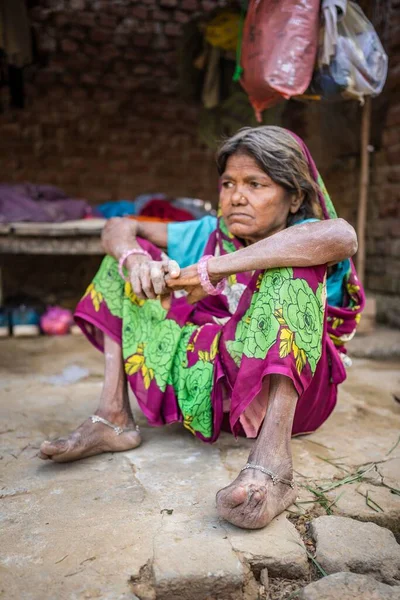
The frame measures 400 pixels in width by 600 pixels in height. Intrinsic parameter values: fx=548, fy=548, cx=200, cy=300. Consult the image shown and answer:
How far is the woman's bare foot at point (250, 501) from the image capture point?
138 cm

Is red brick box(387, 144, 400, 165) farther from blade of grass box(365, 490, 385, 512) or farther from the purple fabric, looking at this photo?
blade of grass box(365, 490, 385, 512)

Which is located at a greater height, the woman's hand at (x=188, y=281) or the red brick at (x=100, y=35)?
the red brick at (x=100, y=35)

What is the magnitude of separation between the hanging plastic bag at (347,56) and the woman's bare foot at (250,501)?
2209 mm

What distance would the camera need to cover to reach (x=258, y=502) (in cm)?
139

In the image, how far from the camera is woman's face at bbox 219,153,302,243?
6.22 feet

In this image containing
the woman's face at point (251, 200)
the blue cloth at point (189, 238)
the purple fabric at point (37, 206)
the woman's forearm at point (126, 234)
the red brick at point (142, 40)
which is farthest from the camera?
the red brick at point (142, 40)

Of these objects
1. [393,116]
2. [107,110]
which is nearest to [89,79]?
[107,110]

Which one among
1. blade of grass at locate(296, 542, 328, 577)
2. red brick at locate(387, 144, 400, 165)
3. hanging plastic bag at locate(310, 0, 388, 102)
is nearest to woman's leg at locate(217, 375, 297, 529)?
blade of grass at locate(296, 542, 328, 577)

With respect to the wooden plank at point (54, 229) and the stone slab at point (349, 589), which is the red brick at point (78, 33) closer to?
the wooden plank at point (54, 229)

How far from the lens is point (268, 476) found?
1469 millimetres

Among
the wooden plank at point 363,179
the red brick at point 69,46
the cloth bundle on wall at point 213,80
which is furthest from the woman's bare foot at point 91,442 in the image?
the red brick at point 69,46

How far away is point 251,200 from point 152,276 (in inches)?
18.2

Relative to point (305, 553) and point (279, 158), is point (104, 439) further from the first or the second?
point (279, 158)

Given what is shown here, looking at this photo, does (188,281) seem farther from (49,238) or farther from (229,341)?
(49,238)
